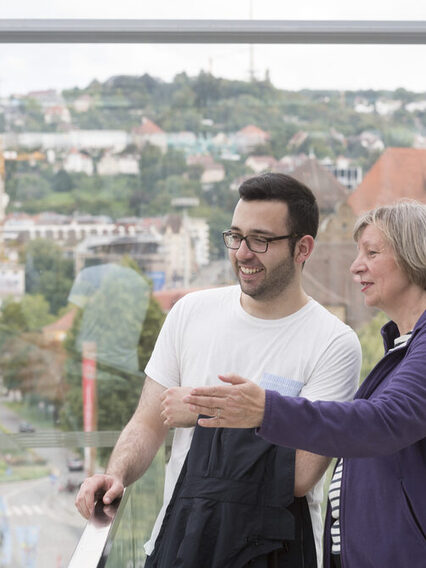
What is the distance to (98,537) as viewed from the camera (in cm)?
224

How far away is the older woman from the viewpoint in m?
1.88

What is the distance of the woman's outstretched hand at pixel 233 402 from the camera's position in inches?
73.5

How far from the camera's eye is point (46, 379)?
5.21 meters

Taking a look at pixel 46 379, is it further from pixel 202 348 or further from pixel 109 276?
pixel 202 348

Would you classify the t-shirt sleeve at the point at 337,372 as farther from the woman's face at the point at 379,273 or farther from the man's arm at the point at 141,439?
the man's arm at the point at 141,439

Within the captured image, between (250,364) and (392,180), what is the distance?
304 centimetres

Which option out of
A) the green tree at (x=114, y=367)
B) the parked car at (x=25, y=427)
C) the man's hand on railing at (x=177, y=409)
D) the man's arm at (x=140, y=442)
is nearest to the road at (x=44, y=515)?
the parked car at (x=25, y=427)

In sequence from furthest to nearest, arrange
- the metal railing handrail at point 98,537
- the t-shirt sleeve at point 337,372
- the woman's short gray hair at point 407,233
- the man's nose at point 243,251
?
1. the man's nose at point 243,251
2. the t-shirt sleeve at point 337,372
3. the woman's short gray hair at point 407,233
4. the metal railing handrail at point 98,537

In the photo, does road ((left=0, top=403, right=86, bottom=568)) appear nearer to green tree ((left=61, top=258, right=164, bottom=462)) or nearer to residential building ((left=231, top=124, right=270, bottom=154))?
green tree ((left=61, top=258, right=164, bottom=462))

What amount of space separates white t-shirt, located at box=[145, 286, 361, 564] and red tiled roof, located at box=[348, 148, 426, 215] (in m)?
2.75

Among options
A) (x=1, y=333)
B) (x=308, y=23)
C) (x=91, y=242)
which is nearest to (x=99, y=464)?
(x=1, y=333)

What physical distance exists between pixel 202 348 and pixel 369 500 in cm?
69

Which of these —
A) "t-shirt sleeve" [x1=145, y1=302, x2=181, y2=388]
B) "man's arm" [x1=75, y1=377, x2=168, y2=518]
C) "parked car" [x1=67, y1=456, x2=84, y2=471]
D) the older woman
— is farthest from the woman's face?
"parked car" [x1=67, y1=456, x2=84, y2=471]

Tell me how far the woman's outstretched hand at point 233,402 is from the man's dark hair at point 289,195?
804 mm
